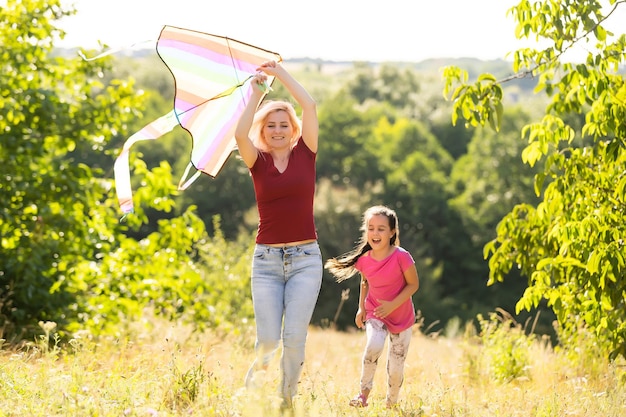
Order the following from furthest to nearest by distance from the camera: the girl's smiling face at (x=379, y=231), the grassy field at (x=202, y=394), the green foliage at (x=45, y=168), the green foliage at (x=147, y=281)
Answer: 1. the green foliage at (x=147, y=281)
2. the green foliage at (x=45, y=168)
3. the girl's smiling face at (x=379, y=231)
4. the grassy field at (x=202, y=394)

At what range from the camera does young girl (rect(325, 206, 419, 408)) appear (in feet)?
16.3

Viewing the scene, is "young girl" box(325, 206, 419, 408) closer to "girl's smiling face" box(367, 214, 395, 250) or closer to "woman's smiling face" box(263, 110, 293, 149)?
"girl's smiling face" box(367, 214, 395, 250)

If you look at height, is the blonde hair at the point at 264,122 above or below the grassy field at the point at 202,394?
above

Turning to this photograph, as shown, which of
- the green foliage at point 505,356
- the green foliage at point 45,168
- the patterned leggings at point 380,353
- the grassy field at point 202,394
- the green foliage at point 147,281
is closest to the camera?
the grassy field at point 202,394

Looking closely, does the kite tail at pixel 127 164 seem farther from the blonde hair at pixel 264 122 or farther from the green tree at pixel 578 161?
the green tree at pixel 578 161

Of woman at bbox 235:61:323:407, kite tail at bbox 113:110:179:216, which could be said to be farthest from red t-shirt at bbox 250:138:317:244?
kite tail at bbox 113:110:179:216

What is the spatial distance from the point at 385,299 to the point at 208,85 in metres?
1.72

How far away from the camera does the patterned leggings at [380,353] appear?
4.96m

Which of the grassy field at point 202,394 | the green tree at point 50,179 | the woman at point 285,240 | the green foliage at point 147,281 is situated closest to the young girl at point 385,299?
the grassy field at point 202,394

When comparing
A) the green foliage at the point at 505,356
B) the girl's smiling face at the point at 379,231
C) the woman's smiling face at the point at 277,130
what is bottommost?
the green foliage at the point at 505,356

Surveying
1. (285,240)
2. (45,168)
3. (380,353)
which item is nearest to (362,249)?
(380,353)

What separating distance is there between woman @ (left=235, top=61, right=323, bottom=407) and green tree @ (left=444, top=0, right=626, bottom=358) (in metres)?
1.67

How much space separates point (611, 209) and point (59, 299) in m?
5.65

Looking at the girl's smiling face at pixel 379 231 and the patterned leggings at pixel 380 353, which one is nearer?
the patterned leggings at pixel 380 353
